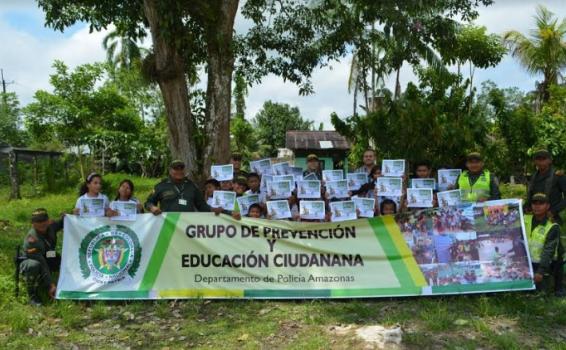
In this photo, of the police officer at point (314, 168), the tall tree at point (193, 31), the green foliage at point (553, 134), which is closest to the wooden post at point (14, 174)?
the tall tree at point (193, 31)

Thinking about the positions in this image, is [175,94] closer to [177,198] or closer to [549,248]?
[177,198]

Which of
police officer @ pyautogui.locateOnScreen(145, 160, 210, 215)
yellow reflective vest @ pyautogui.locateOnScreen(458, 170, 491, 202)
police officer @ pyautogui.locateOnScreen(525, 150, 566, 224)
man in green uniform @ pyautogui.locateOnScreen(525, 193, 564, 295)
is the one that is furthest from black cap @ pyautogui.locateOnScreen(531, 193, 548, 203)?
police officer @ pyautogui.locateOnScreen(145, 160, 210, 215)

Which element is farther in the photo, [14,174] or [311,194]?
[14,174]

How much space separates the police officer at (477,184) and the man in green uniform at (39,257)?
5.10 m

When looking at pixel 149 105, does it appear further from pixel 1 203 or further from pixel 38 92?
pixel 1 203

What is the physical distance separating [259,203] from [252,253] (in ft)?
2.92

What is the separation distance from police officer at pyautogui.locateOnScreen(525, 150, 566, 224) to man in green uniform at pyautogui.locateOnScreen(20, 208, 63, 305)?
589 centimetres

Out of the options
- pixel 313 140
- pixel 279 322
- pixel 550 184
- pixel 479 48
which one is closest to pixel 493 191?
pixel 550 184

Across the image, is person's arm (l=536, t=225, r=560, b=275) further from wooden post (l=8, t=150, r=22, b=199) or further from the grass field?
wooden post (l=8, t=150, r=22, b=199)

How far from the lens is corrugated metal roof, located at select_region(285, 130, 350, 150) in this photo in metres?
25.8

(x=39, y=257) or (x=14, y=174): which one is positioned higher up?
(x=14, y=174)

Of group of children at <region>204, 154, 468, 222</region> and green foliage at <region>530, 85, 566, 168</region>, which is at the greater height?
green foliage at <region>530, 85, 566, 168</region>

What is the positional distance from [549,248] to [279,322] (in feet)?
10.3

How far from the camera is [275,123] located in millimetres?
46938
